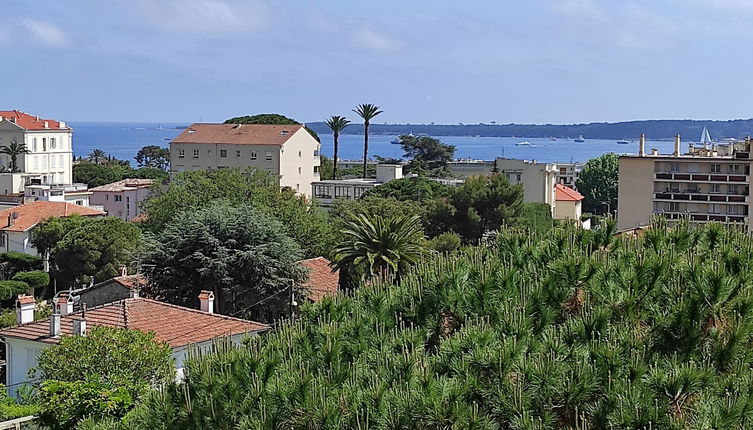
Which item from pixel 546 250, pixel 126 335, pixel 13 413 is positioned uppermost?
pixel 546 250

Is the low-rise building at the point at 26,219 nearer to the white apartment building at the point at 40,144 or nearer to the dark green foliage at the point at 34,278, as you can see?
the dark green foliage at the point at 34,278

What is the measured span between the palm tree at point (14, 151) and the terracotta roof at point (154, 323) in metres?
63.8

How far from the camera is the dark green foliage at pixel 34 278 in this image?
45594mm

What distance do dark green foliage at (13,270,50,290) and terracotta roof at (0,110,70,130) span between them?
156ft

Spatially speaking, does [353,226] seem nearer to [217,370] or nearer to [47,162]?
[217,370]

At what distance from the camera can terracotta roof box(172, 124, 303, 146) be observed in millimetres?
78250

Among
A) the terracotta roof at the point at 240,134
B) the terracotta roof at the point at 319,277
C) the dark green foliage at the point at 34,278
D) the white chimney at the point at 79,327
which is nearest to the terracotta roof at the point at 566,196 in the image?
the terracotta roof at the point at 240,134

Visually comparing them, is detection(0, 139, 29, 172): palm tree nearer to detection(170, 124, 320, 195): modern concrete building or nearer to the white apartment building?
the white apartment building

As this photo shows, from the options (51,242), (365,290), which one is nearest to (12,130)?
(51,242)

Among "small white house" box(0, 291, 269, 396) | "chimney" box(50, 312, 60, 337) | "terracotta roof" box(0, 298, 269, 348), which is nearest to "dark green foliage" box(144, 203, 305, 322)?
"small white house" box(0, 291, 269, 396)

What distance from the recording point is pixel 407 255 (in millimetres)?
33594

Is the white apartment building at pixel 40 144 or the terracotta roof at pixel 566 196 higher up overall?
the white apartment building at pixel 40 144

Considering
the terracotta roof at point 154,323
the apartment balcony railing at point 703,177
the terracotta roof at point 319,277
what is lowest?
the terracotta roof at point 319,277

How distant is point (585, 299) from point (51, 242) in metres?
43.1
